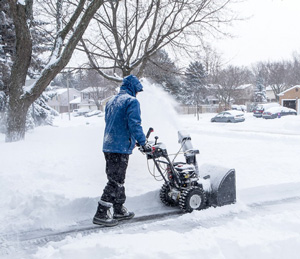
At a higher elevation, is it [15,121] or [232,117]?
[15,121]

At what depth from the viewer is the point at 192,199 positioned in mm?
4648

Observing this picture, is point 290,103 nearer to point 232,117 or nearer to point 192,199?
point 232,117

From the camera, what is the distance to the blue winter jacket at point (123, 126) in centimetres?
408

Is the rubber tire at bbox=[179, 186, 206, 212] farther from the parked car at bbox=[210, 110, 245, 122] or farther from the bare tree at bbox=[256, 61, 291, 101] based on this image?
the bare tree at bbox=[256, 61, 291, 101]

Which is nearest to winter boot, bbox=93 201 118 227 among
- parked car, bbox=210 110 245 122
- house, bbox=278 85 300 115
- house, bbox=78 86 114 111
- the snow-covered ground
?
the snow-covered ground

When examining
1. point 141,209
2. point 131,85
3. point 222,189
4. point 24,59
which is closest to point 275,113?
point 24,59

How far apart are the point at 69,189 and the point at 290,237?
11.1 ft

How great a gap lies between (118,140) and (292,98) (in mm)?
37919

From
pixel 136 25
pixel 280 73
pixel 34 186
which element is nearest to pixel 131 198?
pixel 34 186

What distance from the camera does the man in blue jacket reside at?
13.4 ft

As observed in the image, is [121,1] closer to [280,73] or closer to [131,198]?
[131,198]

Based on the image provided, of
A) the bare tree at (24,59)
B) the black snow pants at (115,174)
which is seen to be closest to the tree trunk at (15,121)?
the bare tree at (24,59)

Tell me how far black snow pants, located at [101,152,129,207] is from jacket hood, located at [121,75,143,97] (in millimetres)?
911

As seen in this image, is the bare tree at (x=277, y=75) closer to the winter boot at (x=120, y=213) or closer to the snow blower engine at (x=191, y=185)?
the snow blower engine at (x=191, y=185)
